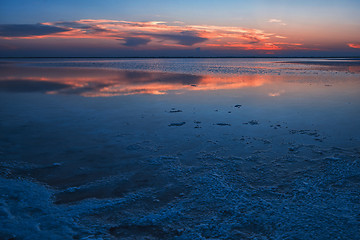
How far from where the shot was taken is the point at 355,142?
20.7 ft

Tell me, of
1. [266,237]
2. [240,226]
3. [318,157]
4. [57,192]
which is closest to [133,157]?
[57,192]

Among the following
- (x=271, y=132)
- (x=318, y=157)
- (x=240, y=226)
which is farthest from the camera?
(x=271, y=132)

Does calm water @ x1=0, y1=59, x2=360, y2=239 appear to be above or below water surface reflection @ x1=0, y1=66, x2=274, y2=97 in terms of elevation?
below

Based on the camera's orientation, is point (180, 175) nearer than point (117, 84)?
Yes

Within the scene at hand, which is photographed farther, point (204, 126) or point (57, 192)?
point (204, 126)

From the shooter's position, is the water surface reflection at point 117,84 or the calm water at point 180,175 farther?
the water surface reflection at point 117,84

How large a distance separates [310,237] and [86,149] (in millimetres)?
4878

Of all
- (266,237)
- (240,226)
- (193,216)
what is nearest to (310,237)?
(266,237)

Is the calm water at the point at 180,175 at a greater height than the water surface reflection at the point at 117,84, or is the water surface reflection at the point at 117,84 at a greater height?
the water surface reflection at the point at 117,84

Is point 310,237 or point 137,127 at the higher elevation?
point 137,127

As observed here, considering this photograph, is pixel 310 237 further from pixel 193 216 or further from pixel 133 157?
pixel 133 157

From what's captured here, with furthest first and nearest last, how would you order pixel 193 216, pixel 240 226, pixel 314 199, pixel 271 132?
pixel 271 132, pixel 314 199, pixel 193 216, pixel 240 226

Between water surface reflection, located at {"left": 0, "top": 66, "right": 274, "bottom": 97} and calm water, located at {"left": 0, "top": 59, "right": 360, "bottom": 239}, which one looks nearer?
calm water, located at {"left": 0, "top": 59, "right": 360, "bottom": 239}

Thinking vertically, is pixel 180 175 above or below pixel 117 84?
below
